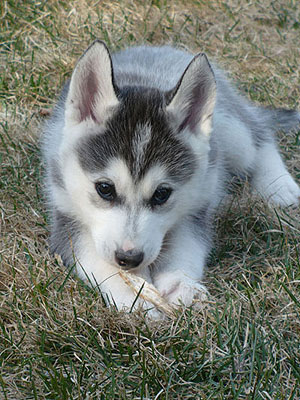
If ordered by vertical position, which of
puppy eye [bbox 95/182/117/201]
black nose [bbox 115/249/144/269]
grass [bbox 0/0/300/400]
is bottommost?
grass [bbox 0/0/300/400]

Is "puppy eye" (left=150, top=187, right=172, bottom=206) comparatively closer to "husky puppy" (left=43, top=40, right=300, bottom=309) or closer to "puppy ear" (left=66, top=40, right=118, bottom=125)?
"husky puppy" (left=43, top=40, right=300, bottom=309)

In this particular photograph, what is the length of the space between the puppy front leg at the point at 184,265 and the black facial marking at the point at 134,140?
1.43 feet

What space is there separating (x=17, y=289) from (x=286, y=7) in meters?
5.48

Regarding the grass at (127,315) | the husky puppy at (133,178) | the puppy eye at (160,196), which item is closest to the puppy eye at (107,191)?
the husky puppy at (133,178)

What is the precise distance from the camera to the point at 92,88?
3.52 m

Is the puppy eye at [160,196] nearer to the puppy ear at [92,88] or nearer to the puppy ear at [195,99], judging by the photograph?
the puppy ear at [195,99]

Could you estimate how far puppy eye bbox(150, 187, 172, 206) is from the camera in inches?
132

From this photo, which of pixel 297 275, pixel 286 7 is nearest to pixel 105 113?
pixel 297 275

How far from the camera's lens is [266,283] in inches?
134

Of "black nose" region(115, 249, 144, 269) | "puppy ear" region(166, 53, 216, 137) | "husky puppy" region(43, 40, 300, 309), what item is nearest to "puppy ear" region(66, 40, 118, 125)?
"husky puppy" region(43, 40, 300, 309)

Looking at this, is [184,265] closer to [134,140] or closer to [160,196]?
[160,196]

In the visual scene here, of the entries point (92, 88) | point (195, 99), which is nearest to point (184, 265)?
point (195, 99)

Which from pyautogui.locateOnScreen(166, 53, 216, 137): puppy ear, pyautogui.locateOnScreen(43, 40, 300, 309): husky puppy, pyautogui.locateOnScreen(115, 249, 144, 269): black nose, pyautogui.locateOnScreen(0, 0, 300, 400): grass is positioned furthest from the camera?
pyautogui.locateOnScreen(166, 53, 216, 137): puppy ear

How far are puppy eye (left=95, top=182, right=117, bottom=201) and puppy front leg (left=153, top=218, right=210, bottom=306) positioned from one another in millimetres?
543
